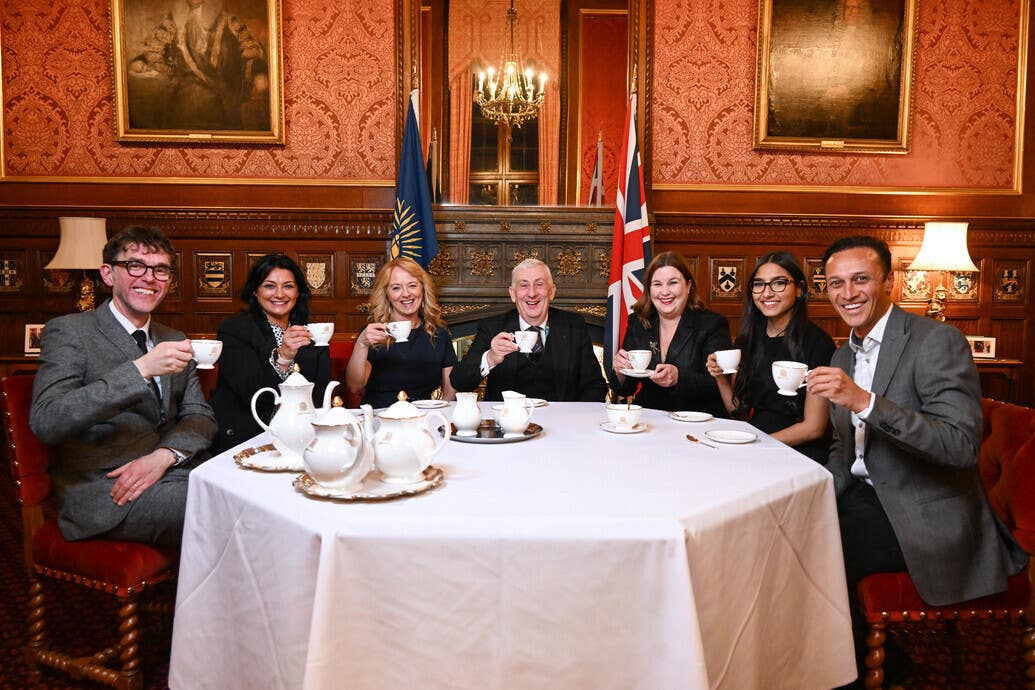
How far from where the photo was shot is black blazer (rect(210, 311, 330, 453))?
3.12m

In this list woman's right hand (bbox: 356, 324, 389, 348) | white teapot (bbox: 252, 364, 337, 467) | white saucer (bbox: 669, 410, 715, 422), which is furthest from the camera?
woman's right hand (bbox: 356, 324, 389, 348)

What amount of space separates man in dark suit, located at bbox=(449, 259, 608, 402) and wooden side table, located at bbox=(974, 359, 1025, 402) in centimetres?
336

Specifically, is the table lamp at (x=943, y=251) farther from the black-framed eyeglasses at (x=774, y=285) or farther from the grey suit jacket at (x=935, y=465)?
the grey suit jacket at (x=935, y=465)

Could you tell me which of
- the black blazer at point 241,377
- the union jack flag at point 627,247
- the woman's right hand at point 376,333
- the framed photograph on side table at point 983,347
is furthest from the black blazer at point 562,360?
the framed photograph on side table at point 983,347

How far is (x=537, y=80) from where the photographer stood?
25.3 feet

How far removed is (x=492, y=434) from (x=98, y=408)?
1.19m

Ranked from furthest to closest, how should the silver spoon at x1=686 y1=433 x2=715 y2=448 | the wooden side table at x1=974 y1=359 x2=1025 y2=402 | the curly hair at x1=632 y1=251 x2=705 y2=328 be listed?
the wooden side table at x1=974 y1=359 x2=1025 y2=402 < the curly hair at x1=632 y1=251 x2=705 y2=328 < the silver spoon at x1=686 y1=433 x2=715 y2=448

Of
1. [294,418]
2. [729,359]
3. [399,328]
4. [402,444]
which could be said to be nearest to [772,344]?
[729,359]

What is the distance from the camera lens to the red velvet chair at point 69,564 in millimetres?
2131

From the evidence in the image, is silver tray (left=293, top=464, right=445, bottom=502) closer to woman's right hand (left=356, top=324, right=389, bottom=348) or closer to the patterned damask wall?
woman's right hand (left=356, top=324, right=389, bottom=348)

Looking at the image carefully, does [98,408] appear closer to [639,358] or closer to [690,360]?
[639,358]

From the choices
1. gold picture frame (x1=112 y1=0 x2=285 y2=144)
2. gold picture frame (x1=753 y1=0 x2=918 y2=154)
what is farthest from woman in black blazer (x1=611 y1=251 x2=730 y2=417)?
gold picture frame (x1=112 y1=0 x2=285 y2=144)

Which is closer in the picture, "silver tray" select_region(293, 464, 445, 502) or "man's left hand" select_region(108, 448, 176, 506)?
Result: "silver tray" select_region(293, 464, 445, 502)

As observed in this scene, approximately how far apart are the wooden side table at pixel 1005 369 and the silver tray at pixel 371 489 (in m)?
4.94
